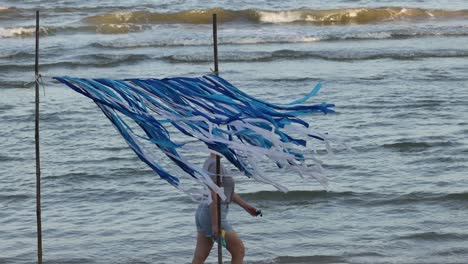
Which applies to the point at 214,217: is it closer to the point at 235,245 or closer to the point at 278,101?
the point at 235,245

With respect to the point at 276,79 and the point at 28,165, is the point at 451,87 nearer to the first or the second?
the point at 276,79

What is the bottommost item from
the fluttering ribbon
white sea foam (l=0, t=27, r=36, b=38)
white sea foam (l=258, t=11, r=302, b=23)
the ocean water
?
the ocean water

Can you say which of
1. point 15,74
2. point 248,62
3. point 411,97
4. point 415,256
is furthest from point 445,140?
point 15,74

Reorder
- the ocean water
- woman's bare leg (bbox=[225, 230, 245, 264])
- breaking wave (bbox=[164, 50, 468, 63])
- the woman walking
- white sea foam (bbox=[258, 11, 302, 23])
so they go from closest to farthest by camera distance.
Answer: the woman walking, woman's bare leg (bbox=[225, 230, 245, 264]), the ocean water, breaking wave (bbox=[164, 50, 468, 63]), white sea foam (bbox=[258, 11, 302, 23])

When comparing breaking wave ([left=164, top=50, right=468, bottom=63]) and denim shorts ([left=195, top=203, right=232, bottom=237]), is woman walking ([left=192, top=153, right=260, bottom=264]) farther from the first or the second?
breaking wave ([left=164, top=50, right=468, bottom=63])

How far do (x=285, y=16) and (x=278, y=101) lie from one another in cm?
1055

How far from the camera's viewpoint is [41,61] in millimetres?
22750

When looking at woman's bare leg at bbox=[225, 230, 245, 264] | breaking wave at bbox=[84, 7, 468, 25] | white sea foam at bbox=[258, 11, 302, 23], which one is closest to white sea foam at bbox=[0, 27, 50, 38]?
breaking wave at bbox=[84, 7, 468, 25]

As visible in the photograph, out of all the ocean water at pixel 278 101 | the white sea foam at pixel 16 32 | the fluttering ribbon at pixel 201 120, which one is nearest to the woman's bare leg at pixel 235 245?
the ocean water at pixel 278 101

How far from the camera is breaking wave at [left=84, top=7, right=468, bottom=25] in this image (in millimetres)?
27750

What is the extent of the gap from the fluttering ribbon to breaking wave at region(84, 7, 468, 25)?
67.8ft

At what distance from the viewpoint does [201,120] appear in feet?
21.8

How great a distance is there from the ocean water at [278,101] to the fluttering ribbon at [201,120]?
375 cm

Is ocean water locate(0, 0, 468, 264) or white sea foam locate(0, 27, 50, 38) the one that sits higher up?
white sea foam locate(0, 27, 50, 38)
